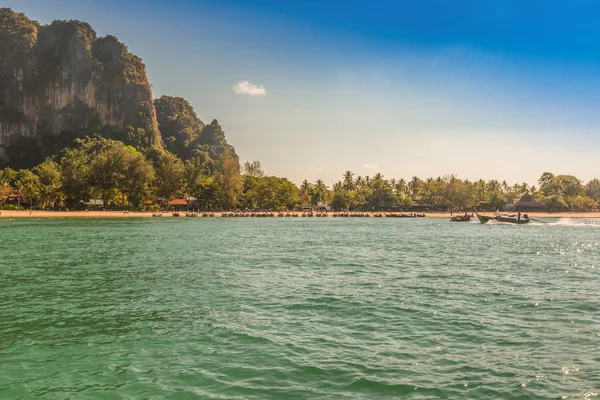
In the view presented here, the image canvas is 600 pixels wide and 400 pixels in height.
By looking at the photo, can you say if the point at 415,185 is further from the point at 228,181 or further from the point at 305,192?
the point at 228,181

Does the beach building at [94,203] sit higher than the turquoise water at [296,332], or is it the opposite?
the beach building at [94,203]

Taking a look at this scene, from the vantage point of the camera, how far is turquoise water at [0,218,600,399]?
34.6ft

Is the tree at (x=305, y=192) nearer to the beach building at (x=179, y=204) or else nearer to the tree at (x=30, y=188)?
the beach building at (x=179, y=204)

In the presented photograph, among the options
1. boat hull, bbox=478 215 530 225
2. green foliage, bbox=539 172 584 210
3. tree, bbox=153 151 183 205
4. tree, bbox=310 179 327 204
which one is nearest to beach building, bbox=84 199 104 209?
tree, bbox=153 151 183 205

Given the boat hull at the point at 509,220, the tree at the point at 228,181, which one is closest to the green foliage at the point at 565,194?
the boat hull at the point at 509,220

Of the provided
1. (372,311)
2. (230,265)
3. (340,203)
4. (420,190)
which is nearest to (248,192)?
(340,203)

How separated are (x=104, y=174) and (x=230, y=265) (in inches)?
4100

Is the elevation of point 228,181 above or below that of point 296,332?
above

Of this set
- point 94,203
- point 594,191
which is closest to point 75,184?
point 94,203

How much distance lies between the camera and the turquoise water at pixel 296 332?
34.6 feet

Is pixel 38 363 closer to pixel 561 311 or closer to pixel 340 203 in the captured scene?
pixel 561 311

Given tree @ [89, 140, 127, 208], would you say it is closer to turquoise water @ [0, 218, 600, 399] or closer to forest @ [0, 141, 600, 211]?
forest @ [0, 141, 600, 211]

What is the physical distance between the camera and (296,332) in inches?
589

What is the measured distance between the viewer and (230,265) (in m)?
32.0
